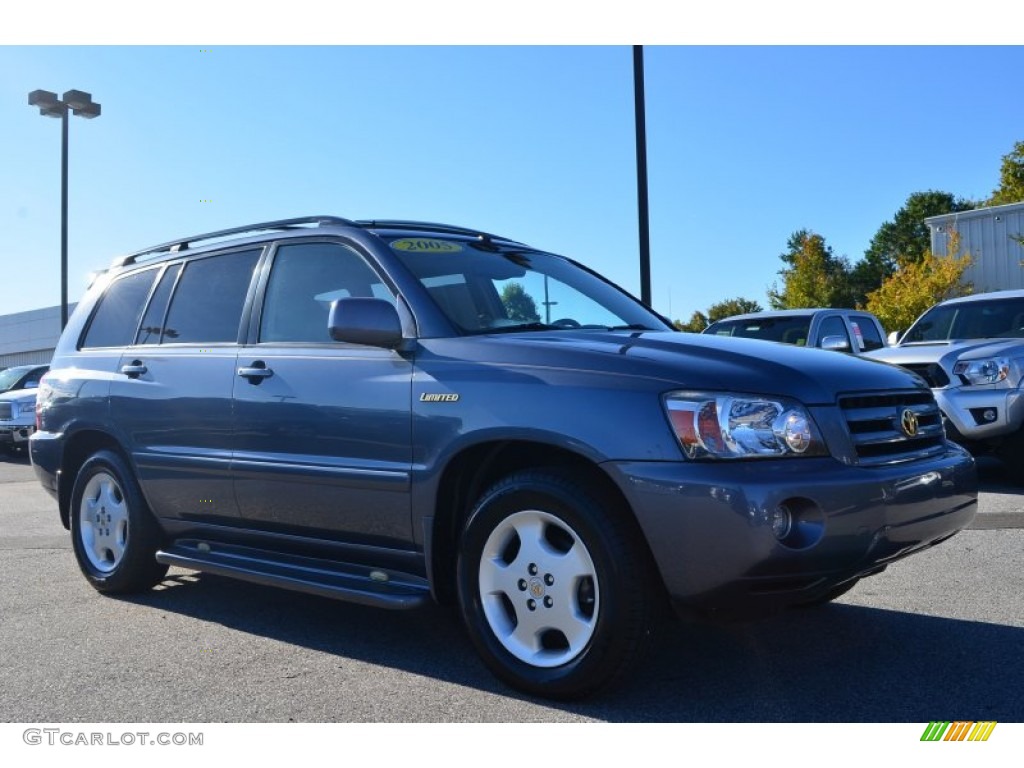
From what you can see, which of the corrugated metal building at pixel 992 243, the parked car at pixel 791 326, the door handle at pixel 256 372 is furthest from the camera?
the corrugated metal building at pixel 992 243

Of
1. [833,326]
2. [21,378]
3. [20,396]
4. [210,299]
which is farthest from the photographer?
[21,378]

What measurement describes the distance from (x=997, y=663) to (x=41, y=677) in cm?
362

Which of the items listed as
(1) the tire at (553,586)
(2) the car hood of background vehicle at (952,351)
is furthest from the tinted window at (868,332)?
(1) the tire at (553,586)

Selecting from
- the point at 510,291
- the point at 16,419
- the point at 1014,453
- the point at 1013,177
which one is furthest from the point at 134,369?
the point at 1013,177

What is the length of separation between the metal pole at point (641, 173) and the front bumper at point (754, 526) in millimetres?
7753

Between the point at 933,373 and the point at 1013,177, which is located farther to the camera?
the point at 1013,177

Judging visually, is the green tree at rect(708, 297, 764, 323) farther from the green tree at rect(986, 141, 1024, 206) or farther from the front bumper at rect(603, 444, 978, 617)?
the front bumper at rect(603, 444, 978, 617)

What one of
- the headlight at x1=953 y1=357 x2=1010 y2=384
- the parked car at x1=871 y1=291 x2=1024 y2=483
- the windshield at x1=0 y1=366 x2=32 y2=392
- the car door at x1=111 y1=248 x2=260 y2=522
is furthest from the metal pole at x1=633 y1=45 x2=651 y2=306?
the windshield at x1=0 y1=366 x2=32 y2=392

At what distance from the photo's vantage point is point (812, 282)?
4881cm

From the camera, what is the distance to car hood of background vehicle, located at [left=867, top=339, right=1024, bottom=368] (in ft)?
26.5

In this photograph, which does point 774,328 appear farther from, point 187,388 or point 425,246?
point 187,388

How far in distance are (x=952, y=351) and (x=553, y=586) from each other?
6085mm

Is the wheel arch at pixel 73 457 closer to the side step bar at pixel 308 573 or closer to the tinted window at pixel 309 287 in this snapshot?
the side step bar at pixel 308 573

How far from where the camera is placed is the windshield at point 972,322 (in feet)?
29.4
